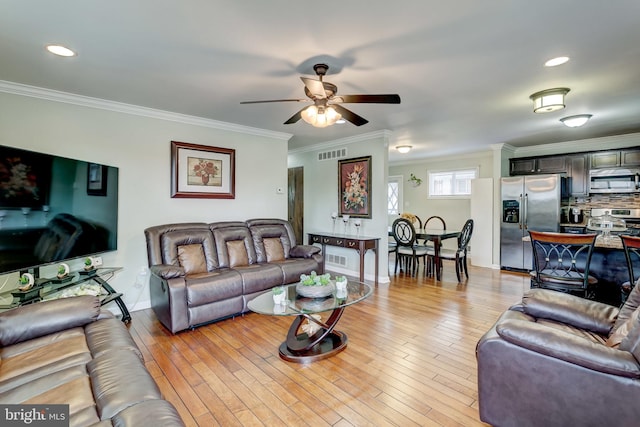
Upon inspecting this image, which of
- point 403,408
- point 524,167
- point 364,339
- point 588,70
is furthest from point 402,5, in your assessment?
point 524,167

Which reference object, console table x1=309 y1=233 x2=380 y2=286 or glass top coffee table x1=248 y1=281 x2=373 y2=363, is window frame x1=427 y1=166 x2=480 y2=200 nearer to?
console table x1=309 y1=233 x2=380 y2=286

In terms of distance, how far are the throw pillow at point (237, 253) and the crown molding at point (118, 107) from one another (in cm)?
171

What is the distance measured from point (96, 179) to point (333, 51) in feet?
8.78

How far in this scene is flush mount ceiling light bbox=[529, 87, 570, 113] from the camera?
317cm

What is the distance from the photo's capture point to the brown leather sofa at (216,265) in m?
3.08

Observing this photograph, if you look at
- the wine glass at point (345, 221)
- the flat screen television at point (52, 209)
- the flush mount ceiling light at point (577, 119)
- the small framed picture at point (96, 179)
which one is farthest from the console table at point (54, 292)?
the flush mount ceiling light at point (577, 119)

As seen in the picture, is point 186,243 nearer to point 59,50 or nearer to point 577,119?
point 59,50

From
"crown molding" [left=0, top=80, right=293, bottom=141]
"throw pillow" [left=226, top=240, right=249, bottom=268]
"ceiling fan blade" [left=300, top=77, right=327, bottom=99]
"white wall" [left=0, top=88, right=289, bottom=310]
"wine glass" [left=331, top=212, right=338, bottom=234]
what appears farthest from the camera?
"wine glass" [left=331, top=212, right=338, bottom=234]

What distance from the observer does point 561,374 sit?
147 cm

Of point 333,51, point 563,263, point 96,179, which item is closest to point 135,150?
point 96,179

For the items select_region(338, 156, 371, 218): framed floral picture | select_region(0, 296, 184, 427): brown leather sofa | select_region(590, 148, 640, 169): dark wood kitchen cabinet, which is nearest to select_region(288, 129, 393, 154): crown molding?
select_region(338, 156, 371, 218): framed floral picture

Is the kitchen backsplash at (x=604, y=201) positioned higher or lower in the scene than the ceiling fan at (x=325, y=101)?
lower

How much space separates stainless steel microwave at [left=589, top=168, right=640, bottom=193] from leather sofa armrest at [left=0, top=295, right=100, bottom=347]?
23.6 ft

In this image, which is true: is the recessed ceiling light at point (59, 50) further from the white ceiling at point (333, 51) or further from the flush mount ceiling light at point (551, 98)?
the flush mount ceiling light at point (551, 98)
